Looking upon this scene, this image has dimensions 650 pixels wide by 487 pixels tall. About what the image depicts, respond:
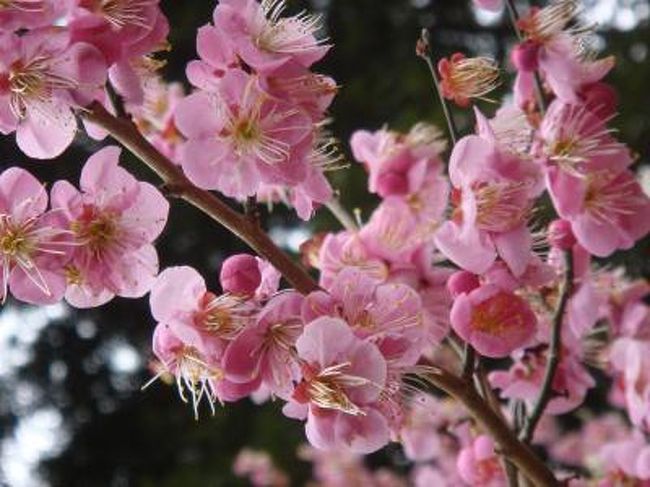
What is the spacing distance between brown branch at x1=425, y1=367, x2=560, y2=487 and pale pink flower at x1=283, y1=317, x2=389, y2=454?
0.27 ft

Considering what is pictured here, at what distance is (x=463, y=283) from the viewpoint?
780 mm

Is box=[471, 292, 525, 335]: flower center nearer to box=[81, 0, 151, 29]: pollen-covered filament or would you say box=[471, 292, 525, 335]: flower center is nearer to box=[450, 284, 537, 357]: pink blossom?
box=[450, 284, 537, 357]: pink blossom

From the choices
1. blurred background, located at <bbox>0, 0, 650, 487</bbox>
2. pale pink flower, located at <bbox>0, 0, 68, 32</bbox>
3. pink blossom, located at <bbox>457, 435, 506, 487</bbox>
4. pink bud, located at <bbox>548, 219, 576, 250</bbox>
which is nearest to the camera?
pale pink flower, located at <bbox>0, 0, 68, 32</bbox>

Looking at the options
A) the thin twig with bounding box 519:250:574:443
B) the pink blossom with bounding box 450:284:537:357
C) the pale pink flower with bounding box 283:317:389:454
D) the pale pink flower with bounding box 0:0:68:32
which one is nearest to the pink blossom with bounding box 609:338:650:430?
the thin twig with bounding box 519:250:574:443

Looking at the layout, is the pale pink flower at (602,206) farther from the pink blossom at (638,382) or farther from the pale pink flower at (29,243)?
the pale pink flower at (29,243)

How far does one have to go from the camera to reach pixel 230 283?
71 centimetres

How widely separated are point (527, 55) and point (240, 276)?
308 millimetres

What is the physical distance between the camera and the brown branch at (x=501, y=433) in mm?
760

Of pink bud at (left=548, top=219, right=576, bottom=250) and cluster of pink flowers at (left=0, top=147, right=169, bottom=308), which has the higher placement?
cluster of pink flowers at (left=0, top=147, right=169, bottom=308)

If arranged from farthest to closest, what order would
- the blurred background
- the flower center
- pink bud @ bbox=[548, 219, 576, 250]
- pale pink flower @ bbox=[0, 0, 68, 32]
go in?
1. the blurred background
2. pink bud @ bbox=[548, 219, 576, 250]
3. the flower center
4. pale pink flower @ bbox=[0, 0, 68, 32]

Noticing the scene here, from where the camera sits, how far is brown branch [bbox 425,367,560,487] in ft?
2.49

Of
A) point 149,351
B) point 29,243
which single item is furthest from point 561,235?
point 149,351

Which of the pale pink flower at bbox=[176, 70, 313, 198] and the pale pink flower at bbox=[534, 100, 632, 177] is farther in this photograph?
the pale pink flower at bbox=[534, 100, 632, 177]

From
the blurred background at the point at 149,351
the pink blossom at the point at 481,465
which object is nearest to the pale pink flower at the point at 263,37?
the pink blossom at the point at 481,465
